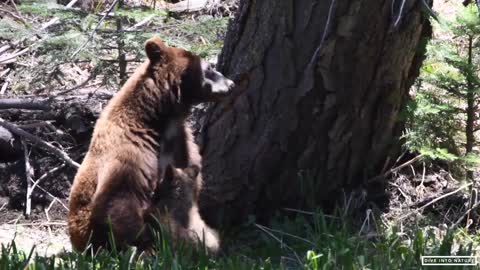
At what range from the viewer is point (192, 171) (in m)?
6.36

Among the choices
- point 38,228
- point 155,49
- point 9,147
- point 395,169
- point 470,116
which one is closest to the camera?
point 155,49

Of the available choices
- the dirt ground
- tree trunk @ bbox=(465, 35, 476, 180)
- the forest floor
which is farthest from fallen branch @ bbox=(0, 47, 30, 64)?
tree trunk @ bbox=(465, 35, 476, 180)

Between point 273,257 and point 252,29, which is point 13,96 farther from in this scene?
point 273,257

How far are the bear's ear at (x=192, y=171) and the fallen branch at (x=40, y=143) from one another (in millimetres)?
1693

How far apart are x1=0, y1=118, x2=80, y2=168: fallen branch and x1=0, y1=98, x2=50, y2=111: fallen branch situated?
1.20 feet

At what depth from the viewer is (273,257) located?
242 inches

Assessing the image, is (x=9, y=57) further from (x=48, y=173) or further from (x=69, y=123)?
(x=48, y=173)

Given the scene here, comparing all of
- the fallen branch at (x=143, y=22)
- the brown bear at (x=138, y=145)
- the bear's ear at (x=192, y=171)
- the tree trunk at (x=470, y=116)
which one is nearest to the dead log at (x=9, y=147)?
the fallen branch at (x=143, y=22)

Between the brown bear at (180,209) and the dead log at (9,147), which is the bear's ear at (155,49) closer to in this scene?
the brown bear at (180,209)

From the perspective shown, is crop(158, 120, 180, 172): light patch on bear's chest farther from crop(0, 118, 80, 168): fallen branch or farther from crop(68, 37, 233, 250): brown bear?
crop(0, 118, 80, 168): fallen branch

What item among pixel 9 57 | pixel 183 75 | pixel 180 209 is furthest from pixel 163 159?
pixel 9 57

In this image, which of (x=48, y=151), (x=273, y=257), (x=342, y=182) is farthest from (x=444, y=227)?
(x=48, y=151)

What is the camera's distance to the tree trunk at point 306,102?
629cm

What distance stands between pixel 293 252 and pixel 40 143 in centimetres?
290
